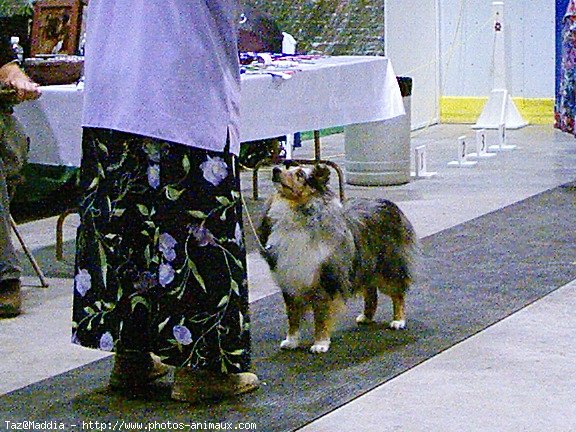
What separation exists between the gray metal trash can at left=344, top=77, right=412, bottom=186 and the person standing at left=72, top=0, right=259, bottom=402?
4120mm

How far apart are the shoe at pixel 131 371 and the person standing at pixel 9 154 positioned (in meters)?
1.16

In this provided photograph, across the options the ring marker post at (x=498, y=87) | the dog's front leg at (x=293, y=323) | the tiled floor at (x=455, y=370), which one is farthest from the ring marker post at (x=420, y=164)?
the dog's front leg at (x=293, y=323)

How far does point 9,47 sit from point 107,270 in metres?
1.39

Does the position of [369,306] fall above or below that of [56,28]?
below

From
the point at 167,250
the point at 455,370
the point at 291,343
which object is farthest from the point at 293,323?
the point at 167,250

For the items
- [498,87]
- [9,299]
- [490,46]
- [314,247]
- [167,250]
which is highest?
[167,250]

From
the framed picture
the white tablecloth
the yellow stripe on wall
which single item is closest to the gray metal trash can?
the white tablecloth

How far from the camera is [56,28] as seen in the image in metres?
5.47

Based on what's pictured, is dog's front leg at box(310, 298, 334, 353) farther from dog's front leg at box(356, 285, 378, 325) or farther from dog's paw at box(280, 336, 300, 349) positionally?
dog's front leg at box(356, 285, 378, 325)

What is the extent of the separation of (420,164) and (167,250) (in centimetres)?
490

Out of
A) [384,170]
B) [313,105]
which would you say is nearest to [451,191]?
[384,170]

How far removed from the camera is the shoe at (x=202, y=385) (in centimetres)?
300

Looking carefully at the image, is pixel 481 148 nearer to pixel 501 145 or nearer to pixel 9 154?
pixel 501 145

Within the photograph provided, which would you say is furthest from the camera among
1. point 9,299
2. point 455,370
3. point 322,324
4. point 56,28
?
point 56,28
